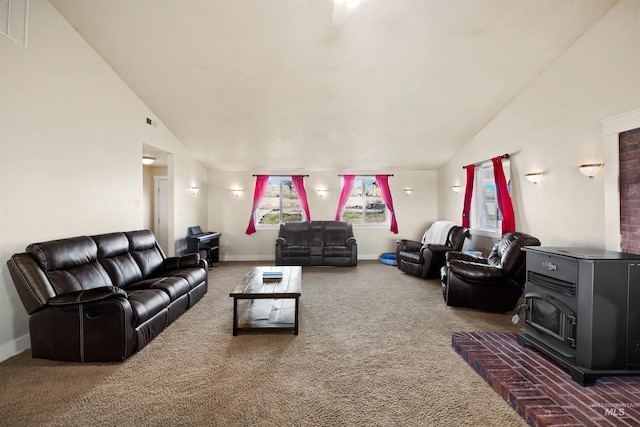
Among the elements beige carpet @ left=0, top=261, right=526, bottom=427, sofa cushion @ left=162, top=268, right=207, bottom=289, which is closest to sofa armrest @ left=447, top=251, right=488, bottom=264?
beige carpet @ left=0, top=261, right=526, bottom=427

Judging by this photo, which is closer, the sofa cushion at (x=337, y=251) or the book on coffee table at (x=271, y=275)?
the book on coffee table at (x=271, y=275)

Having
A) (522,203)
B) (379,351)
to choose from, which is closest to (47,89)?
(379,351)

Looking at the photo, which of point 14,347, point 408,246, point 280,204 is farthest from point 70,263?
point 408,246

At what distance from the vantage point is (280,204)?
7.46m

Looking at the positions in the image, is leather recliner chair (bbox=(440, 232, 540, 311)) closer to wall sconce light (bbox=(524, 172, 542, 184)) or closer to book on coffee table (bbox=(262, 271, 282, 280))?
wall sconce light (bbox=(524, 172, 542, 184))

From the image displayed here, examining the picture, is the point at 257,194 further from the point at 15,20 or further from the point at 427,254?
the point at 15,20

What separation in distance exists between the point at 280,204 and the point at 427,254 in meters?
3.87

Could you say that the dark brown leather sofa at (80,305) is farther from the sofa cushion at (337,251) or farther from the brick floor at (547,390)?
the sofa cushion at (337,251)

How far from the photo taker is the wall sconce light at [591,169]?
3.09 metres

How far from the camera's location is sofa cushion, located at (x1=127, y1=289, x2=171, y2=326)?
2.57 meters

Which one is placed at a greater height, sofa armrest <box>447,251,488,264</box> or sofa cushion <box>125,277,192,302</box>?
sofa armrest <box>447,251,488,264</box>

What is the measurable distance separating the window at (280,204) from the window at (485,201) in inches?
157

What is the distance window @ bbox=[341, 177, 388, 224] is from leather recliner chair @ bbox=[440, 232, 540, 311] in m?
3.90

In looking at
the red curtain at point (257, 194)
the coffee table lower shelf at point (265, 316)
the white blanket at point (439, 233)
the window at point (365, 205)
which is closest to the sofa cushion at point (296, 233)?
the red curtain at point (257, 194)
